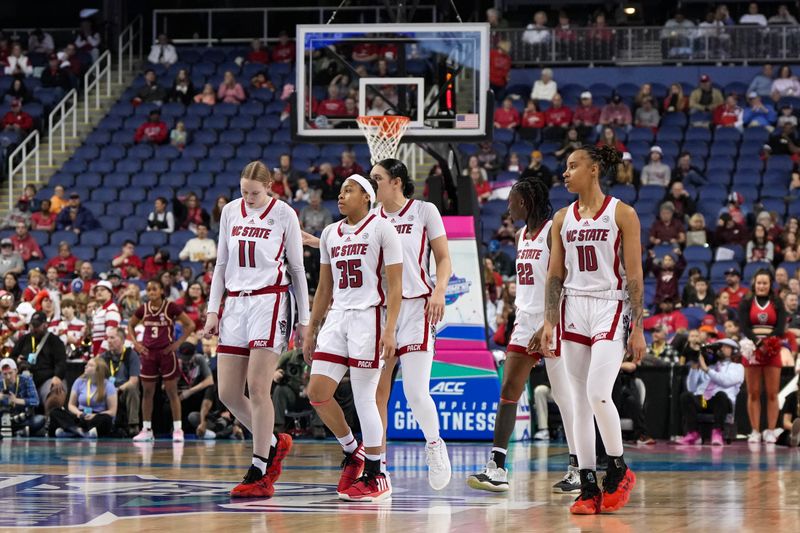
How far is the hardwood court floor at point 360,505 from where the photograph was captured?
7281mm

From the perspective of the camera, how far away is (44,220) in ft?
78.1

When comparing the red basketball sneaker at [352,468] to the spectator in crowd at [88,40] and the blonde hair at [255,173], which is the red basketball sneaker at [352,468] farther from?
the spectator in crowd at [88,40]

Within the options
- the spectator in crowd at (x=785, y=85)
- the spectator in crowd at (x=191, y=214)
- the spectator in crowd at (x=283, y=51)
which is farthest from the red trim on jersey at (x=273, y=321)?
the spectator in crowd at (x=283, y=51)

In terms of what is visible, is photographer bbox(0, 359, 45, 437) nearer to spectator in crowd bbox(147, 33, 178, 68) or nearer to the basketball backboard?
the basketball backboard

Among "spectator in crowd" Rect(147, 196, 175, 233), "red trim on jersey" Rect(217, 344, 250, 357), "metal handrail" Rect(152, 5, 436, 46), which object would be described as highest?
"metal handrail" Rect(152, 5, 436, 46)

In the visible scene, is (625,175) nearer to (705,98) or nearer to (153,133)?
(705,98)

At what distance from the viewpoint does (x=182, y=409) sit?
1755 cm

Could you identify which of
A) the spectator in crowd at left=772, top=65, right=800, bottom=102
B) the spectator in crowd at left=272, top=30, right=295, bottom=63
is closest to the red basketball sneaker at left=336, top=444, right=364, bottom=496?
the spectator in crowd at left=772, top=65, right=800, bottom=102

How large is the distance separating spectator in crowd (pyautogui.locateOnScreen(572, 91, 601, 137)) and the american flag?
8.08 m

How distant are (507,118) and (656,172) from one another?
3.36 metres

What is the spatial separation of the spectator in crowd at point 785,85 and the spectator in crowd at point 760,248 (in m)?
5.15

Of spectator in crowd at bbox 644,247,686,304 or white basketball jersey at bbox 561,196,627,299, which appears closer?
white basketball jersey at bbox 561,196,627,299

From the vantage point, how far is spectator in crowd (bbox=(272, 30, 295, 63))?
28.3 metres

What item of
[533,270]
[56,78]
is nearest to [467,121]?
[533,270]
